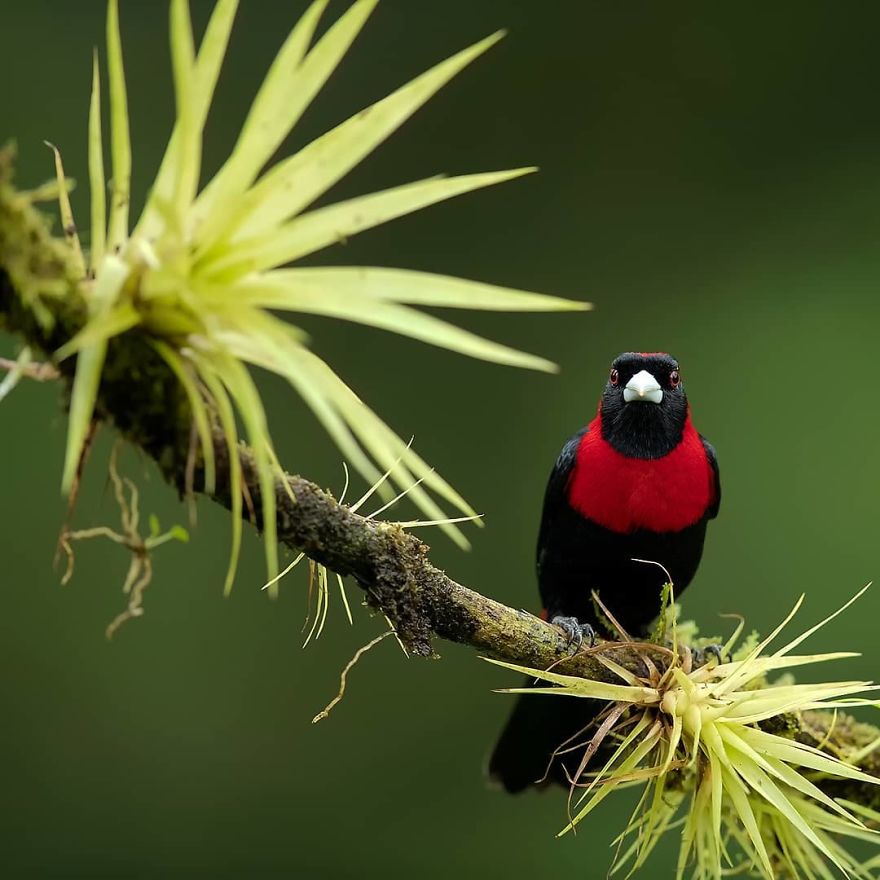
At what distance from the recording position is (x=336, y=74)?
5117mm

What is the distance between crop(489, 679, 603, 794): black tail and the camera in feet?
8.06

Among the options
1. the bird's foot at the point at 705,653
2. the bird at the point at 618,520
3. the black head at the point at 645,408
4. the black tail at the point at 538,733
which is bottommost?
the black tail at the point at 538,733

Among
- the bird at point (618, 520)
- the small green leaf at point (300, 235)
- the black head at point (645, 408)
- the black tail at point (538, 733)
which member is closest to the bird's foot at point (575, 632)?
the bird at point (618, 520)

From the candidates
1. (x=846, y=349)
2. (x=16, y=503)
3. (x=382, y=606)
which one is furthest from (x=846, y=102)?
(x=382, y=606)

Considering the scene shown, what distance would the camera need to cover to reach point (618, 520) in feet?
8.35

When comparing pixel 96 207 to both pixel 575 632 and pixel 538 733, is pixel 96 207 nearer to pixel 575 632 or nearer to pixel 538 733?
pixel 575 632

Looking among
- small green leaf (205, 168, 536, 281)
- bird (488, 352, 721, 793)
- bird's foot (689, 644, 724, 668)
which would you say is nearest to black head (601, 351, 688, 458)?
bird (488, 352, 721, 793)

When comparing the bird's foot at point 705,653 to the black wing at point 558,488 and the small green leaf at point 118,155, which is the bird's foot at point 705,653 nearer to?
the black wing at point 558,488

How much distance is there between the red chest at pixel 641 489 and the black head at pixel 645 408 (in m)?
0.02

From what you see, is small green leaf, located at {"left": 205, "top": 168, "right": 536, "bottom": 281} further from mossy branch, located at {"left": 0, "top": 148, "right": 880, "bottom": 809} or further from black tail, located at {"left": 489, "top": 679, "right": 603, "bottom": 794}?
black tail, located at {"left": 489, "top": 679, "right": 603, "bottom": 794}

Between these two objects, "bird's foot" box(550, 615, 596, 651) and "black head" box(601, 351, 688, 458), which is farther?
"black head" box(601, 351, 688, 458)

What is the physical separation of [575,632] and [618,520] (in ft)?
1.78

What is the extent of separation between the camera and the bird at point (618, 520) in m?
2.48

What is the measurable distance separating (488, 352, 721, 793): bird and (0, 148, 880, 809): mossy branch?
1.80 ft
